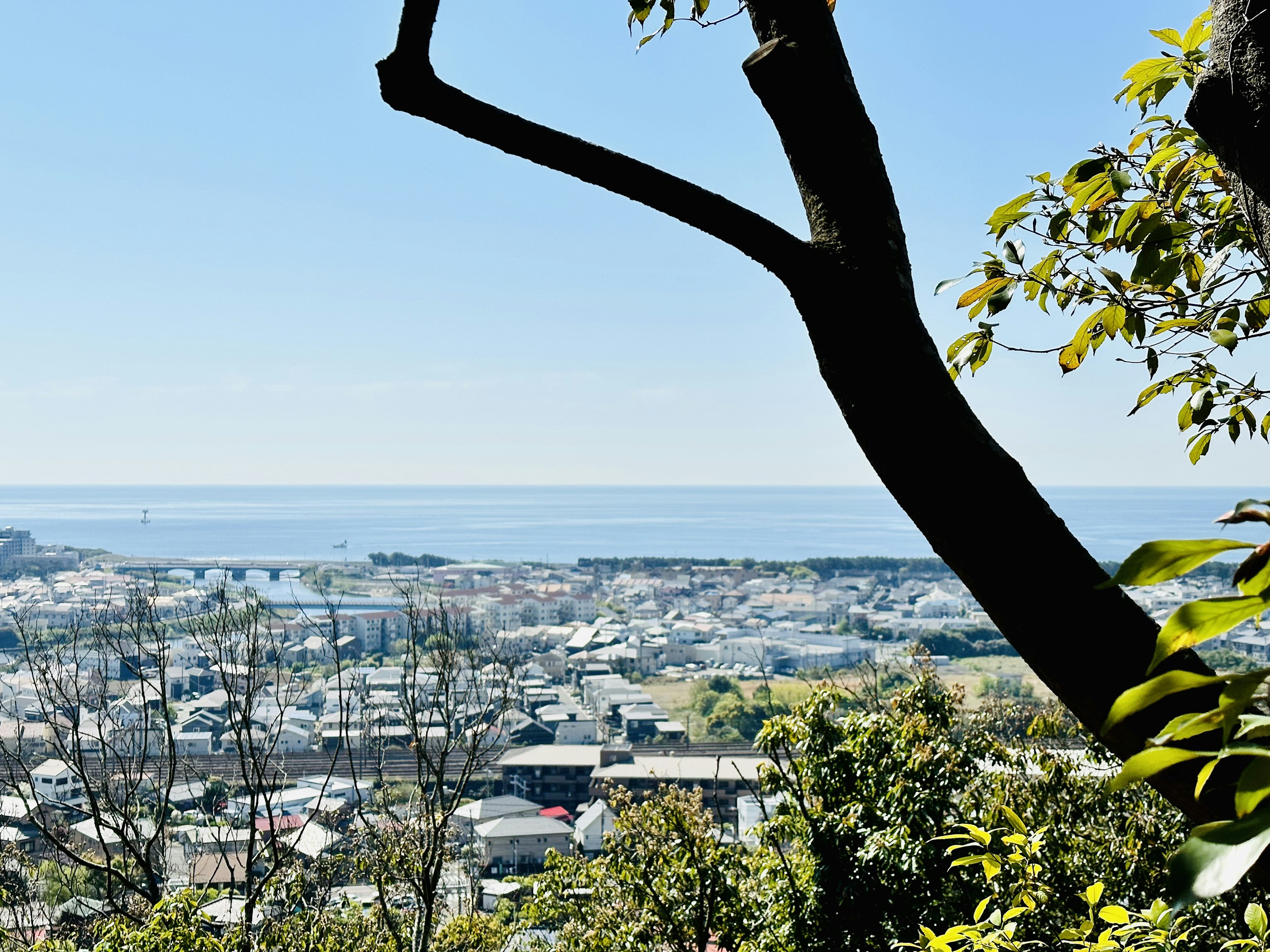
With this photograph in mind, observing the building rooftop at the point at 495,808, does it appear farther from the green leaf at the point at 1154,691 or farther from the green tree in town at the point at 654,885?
the green leaf at the point at 1154,691

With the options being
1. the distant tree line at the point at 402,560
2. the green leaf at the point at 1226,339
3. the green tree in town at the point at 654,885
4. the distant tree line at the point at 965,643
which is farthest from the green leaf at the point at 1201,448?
the distant tree line at the point at 402,560

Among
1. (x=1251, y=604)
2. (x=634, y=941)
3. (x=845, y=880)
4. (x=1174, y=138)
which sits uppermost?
(x=1174, y=138)

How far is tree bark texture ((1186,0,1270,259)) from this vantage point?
1.84 ft

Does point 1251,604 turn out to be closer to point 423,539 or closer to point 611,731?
point 611,731

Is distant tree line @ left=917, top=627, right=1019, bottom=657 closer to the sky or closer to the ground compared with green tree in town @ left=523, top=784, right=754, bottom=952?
closer to the ground

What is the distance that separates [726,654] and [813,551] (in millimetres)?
32713

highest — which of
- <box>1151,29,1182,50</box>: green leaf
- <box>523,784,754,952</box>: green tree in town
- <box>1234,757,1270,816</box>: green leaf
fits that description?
<box>1151,29,1182,50</box>: green leaf

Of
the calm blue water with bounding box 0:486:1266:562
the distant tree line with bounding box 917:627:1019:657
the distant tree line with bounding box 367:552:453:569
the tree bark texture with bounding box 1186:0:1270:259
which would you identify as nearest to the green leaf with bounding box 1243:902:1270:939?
the tree bark texture with bounding box 1186:0:1270:259

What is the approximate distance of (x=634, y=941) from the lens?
A: 4.74 m

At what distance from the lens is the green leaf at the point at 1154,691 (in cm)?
31

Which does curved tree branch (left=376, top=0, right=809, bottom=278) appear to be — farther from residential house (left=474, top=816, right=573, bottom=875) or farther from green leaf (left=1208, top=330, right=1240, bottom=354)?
residential house (left=474, top=816, right=573, bottom=875)

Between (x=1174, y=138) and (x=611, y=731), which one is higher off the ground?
(x=1174, y=138)

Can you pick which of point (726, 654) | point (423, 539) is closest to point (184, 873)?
point (726, 654)

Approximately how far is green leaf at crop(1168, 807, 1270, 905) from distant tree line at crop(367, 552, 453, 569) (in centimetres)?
4022
